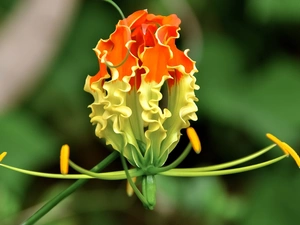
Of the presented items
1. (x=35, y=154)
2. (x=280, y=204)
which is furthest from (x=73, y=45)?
(x=280, y=204)

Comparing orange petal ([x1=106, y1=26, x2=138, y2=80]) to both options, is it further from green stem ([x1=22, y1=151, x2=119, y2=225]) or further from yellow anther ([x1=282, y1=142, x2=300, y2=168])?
Answer: yellow anther ([x1=282, y1=142, x2=300, y2=168])

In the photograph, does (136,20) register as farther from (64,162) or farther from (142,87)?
(64,162)

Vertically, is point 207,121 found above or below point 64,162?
below

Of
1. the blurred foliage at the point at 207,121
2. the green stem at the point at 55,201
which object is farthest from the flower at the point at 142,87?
the blurred foliage at the point at 207,121

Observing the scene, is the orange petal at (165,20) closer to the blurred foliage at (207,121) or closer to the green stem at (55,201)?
the green stem at (55,201)

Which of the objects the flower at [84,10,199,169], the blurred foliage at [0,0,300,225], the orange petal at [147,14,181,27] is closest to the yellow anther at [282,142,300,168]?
the flower at [84,10,199,169]

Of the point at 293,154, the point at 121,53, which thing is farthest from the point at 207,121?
the point at 121,53
